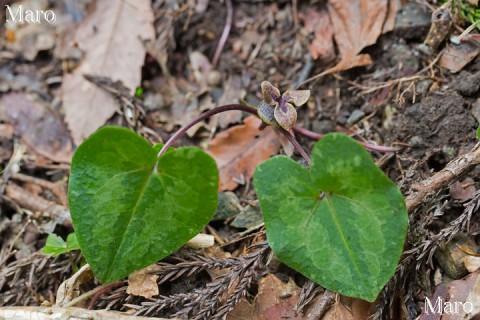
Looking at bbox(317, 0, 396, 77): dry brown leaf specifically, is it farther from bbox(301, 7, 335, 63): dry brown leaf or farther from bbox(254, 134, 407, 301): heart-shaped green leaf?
bbox(254, 134, 407, 301): heart-shaped green leaf

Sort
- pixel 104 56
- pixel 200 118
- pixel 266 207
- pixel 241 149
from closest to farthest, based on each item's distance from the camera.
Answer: pixel 266 207
pixel 200 118
pixel 241 149
pixel 104 56

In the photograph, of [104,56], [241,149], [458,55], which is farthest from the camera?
[104,56]

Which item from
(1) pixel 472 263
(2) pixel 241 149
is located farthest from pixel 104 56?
(1) pixel 472 263

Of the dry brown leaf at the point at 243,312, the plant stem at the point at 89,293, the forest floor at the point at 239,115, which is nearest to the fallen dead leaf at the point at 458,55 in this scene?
the forest floor at the point at 239,115

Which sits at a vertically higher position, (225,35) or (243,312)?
(225,35)

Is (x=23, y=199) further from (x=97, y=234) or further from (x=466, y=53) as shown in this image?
(x=466, y=53)

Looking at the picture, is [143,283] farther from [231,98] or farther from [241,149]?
[231,98]
